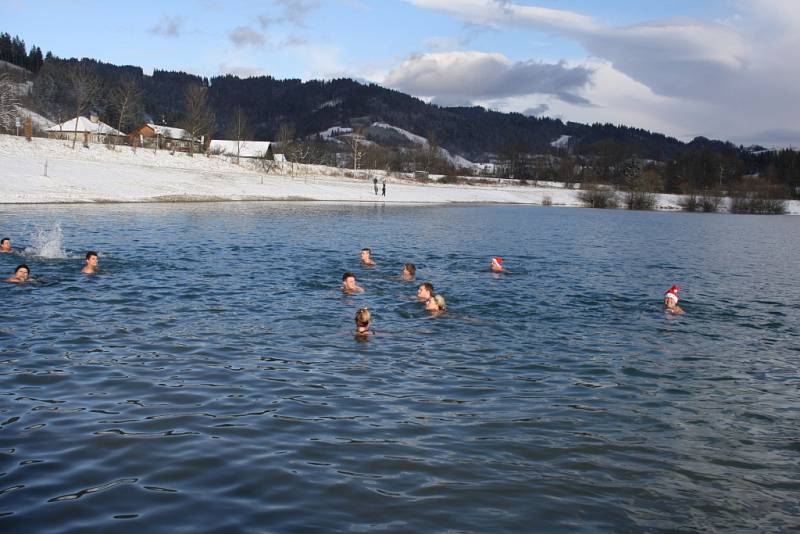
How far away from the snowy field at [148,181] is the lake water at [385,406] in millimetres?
30571

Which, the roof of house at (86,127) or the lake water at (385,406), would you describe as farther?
the roof of house at (86,127)

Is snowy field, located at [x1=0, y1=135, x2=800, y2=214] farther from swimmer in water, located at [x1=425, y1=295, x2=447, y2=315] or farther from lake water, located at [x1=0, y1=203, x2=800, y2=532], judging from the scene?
swimmer in water, located at [x1=425, y1=295, x2=447, y2=315]

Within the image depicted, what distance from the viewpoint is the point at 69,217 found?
36719 millimetres

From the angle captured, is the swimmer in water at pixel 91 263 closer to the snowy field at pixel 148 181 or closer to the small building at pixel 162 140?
the snowy field at pixel 148 181

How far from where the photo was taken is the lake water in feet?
21.5

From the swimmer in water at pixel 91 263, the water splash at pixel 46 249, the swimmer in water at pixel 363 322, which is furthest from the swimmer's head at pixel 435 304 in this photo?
the water splash at pixel 46 249

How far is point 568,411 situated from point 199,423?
16.8ft

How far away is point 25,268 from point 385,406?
12.9 m

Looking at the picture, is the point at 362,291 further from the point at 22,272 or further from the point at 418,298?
the point at 22,272

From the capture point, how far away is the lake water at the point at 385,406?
21.5 feet

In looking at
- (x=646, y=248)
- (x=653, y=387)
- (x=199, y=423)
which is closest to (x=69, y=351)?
(x=199, y=423)

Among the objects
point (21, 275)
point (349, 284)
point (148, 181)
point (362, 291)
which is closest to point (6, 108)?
point (148, 181)

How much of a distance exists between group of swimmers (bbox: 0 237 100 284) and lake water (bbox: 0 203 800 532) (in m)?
0.31

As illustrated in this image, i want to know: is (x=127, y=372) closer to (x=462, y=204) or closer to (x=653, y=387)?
(x=653, y=387)
